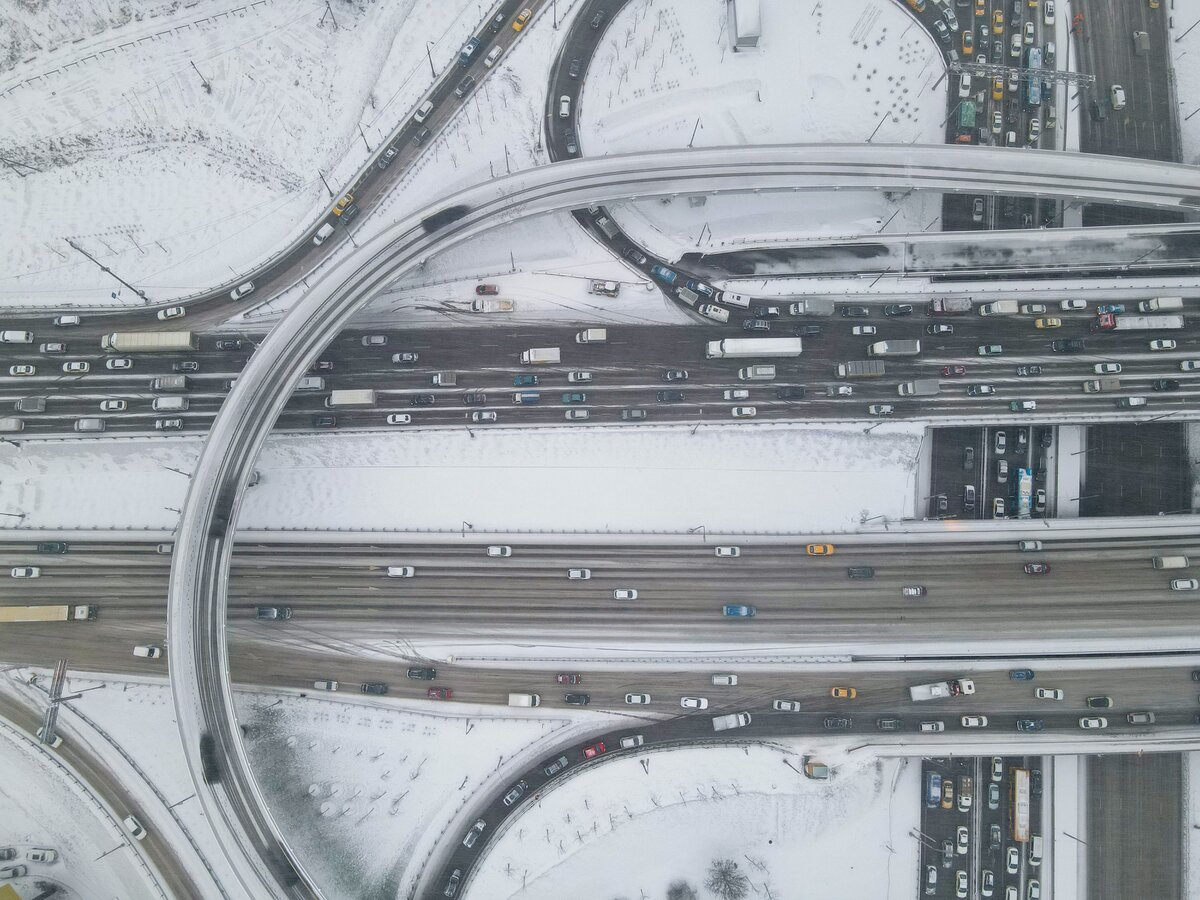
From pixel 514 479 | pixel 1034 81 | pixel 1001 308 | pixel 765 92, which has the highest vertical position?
pixel 1034 81

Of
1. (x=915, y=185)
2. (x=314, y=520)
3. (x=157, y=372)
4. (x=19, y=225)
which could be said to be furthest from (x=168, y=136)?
(x=915, y=185)

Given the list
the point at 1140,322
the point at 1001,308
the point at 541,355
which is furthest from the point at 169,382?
the point at 1140,322

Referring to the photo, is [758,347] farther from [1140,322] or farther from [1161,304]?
[1161,304]

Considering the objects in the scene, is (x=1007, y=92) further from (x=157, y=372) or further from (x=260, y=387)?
(x=157, y=372)

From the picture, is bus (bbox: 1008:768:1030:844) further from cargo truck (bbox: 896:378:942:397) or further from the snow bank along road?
the snow bank along road

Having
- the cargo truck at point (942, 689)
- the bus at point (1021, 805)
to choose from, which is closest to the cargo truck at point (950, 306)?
the cargo truck at point (942, 689)

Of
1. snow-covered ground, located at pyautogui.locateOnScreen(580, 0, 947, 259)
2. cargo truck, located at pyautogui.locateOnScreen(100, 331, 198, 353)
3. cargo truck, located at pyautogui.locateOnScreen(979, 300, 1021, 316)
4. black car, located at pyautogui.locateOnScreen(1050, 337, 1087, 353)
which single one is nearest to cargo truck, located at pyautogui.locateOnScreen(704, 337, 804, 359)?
snow-covered ground, located at pyautogui.locateOnScreen(580, 0, 947, 259)
